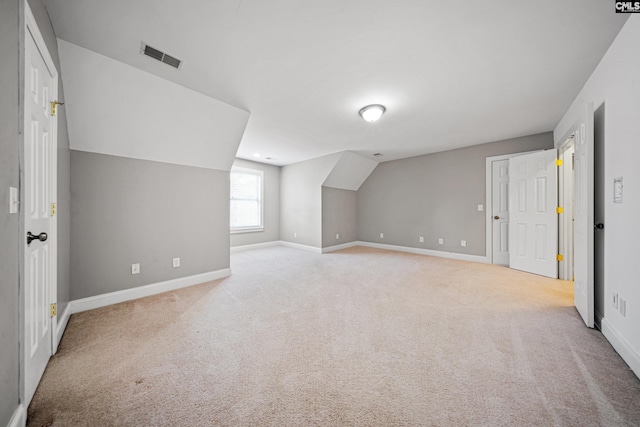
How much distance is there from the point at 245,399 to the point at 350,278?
8.09ft

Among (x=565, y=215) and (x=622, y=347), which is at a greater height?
(x=565, y=215)

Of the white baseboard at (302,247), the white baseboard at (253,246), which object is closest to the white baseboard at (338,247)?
the white baseboard at (302,247)

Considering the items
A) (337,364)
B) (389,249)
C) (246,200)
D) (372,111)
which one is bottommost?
(337,364)

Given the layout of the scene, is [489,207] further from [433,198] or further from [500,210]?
[433,198]

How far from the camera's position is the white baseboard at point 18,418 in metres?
1.02

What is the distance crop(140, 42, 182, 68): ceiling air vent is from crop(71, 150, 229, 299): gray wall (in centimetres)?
130

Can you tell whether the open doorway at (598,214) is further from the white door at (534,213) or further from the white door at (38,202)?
the white door at (38,202)

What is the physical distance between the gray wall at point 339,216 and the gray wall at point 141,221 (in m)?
→ 2.71

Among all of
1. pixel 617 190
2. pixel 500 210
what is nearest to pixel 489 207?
pixel 500 210

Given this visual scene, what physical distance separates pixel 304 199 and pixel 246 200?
1559mm

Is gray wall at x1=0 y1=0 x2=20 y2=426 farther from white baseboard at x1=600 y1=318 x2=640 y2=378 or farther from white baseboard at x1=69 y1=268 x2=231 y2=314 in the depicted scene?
white baseboard at x1=600 y1=318 x2=640 y2=378

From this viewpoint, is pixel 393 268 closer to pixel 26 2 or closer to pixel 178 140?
pixel 178 140

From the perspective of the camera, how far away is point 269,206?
6.48 metres

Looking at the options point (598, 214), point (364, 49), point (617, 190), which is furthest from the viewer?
point (598, 214)
